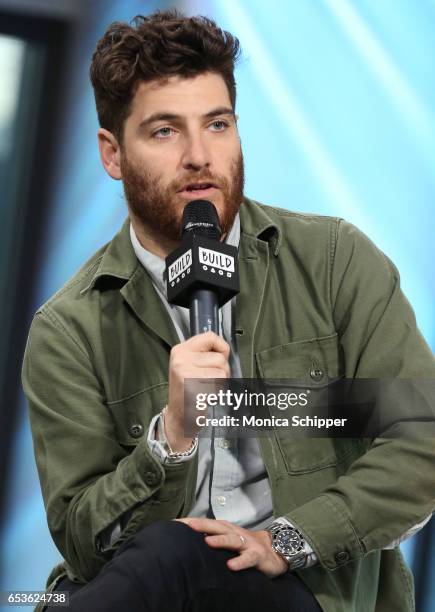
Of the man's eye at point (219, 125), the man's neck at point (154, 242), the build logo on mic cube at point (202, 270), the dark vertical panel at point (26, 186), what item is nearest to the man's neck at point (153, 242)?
the man's neck at point (154, 242)

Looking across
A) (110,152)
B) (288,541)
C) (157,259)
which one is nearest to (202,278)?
(288,541)

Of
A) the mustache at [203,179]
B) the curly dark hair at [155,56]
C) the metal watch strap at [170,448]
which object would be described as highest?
the curly dark hair at [155,56]

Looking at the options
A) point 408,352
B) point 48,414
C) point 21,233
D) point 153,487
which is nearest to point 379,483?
point 408,352

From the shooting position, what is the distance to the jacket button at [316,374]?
189cm

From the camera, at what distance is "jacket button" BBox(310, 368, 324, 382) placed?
6.19ft

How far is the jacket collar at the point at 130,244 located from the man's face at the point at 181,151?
0.08 metres

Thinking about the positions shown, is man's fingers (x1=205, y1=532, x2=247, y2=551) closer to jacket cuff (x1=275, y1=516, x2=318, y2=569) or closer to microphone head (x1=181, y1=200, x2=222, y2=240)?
jacket cuff (x1=275, y1=516, x2=318, y2=569)

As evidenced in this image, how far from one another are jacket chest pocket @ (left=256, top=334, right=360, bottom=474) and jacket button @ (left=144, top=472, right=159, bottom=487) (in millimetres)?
282

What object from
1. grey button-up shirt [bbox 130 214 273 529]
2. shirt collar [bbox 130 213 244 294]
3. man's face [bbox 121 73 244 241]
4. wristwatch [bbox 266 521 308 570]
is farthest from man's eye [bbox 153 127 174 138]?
wristwatch [bbox 266 521 308 570]

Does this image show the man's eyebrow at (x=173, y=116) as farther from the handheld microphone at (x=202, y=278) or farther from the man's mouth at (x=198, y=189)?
the handheld microphone at (x=202, y=278)

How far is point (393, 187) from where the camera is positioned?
2746 millimetres

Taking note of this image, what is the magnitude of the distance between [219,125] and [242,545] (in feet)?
2.85

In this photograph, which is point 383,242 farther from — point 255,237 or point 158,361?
point 158,361

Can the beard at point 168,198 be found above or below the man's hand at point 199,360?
above
